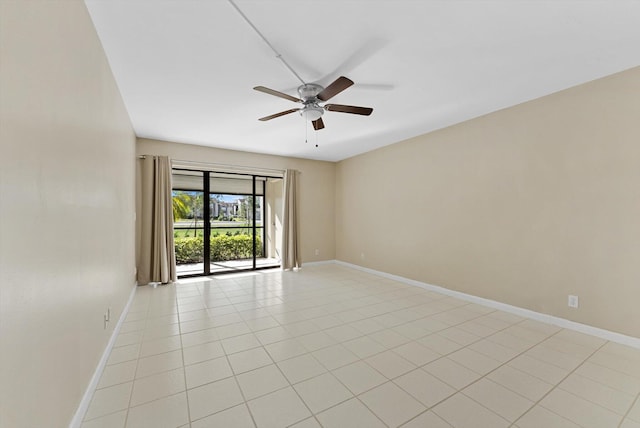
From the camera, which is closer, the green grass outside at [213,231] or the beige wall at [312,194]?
the green grass outside at [213,231]

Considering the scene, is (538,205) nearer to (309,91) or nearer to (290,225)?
(309,91)

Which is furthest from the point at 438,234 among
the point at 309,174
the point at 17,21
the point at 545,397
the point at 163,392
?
the point at 17,21

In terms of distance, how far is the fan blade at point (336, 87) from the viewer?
2.14m

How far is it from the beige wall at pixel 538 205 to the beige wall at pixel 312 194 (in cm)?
218

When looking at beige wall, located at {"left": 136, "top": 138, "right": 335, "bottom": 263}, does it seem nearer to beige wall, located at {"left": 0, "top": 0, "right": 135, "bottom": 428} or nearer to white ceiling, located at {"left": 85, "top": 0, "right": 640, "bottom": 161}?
white ceiling, located at {"left": 85, "top": 0, "right": 640, "bottom": 161}

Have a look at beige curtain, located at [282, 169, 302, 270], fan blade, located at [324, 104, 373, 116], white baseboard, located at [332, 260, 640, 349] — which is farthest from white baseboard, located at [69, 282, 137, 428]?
white baseboard, located at [332, 260, 640, 349]

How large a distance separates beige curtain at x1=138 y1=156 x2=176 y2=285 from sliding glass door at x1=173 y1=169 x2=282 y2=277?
1.86 ft

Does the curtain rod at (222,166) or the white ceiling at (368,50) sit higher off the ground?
the white ceiling at (368,50)

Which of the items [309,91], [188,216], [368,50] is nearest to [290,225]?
[188,216]

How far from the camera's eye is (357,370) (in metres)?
2.21

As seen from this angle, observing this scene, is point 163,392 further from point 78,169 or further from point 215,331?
point 78,169

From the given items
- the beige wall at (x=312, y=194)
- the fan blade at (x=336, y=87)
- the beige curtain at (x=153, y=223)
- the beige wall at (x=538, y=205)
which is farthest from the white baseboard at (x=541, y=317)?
the beige curtain at (x=153, y=223)

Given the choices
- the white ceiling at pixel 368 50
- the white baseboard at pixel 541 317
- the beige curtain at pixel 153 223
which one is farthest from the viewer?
the beige curtain at pixel 153 223

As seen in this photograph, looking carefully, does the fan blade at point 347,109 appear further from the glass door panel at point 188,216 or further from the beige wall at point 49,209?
the glass door panel at point 188,216
